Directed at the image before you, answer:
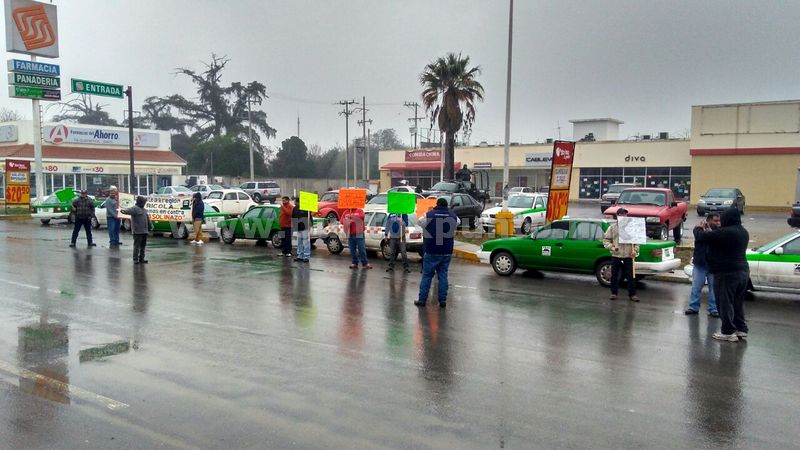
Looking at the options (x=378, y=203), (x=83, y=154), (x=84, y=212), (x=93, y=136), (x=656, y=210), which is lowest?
(x=84, y=212)

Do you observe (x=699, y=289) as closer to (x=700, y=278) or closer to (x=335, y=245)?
(x=700, y=278)

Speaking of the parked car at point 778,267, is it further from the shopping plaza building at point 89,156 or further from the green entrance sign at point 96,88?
the shopping plaza building at point 89,156

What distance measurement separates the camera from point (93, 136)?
50500mm

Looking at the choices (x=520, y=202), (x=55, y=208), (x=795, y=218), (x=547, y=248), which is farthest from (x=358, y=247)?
(x=55, y=208)

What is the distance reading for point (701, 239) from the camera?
1020cm

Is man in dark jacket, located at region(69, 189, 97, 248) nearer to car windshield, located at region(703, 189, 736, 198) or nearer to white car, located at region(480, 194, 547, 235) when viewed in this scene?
white car, located at region(480, 194, 547, 235)

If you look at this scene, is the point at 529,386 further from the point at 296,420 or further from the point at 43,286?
the point at 43,286

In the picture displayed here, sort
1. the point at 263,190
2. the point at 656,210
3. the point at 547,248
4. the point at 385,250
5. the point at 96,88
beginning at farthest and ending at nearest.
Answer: the point at 263,190 → the point at 96,88 → the point at 656,210 → the point at 385,250 → the point at 547,248

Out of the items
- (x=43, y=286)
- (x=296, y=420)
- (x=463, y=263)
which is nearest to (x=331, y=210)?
(x=463, y=263)

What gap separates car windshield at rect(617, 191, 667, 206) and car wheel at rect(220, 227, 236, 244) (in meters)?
13.4

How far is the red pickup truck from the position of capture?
19.7m

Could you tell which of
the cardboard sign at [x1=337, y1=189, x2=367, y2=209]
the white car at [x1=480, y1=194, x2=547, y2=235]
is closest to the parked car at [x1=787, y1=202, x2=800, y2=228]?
the white car at [x1=480, y1=194, x2=547, y2=235]

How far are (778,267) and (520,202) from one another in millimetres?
14557

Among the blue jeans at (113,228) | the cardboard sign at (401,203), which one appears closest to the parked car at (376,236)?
the cardboard sign at (401,203)
